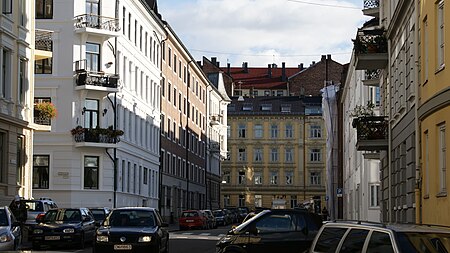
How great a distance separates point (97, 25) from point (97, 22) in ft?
1.16

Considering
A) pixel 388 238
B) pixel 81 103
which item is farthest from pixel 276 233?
pixel 81 103

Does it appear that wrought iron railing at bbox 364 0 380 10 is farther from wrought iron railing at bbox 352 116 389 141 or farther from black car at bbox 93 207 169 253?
black car at bbox 93 207 169 253

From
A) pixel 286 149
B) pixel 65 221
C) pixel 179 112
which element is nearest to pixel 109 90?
pixel 65 221

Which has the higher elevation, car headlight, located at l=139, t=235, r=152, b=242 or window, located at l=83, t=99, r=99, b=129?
window, located at l=83, t=99, r=99, b=129

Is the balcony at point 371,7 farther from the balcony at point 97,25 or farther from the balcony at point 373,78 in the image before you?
the balcony at point 97,25

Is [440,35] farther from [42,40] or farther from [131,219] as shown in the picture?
[42,40]

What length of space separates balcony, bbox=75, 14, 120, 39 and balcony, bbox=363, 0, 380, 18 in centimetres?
1892

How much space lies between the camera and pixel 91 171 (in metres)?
54.0

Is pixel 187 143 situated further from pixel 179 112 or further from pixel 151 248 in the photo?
pixel 151 248

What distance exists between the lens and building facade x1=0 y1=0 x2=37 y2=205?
38.6 metres

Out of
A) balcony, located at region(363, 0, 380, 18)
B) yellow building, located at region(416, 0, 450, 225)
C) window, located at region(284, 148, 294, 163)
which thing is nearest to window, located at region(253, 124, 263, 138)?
A: window, located at region(284, 148, 294, 163)

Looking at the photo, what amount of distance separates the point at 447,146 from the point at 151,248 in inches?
314

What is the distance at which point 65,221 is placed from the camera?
3188 centimetres

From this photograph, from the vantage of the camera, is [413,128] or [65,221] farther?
[65,221]
